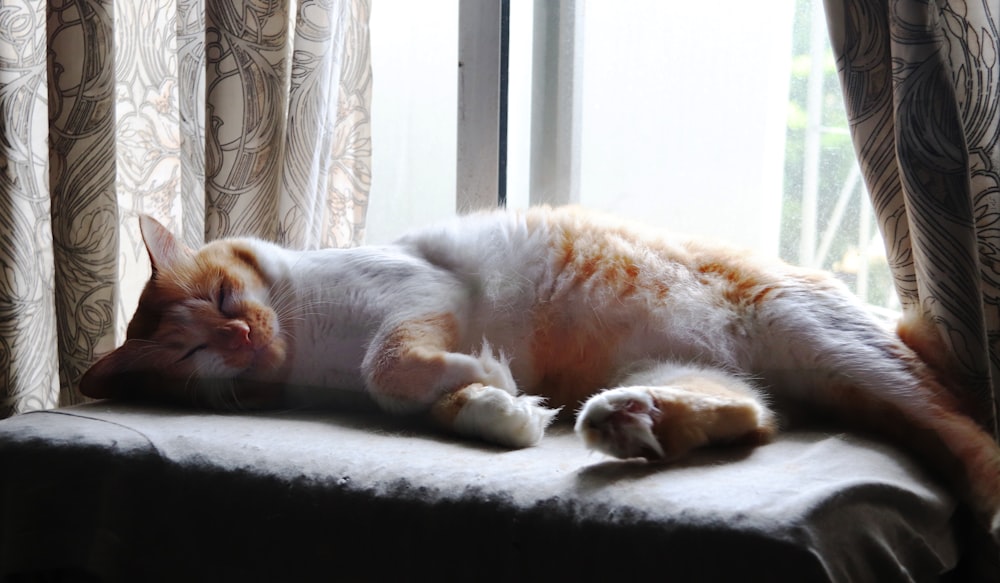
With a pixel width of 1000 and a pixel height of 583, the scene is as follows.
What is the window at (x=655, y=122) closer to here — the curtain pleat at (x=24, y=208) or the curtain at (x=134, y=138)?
the curtain at (x=134, y=138)

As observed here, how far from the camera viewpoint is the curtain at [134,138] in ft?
5.41

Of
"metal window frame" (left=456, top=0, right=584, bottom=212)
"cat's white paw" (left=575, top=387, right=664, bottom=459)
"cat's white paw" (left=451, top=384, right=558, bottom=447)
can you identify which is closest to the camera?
"cat's white paw" (left=575, top=387, right=664, bottom=459)

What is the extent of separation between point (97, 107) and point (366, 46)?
1.86ft

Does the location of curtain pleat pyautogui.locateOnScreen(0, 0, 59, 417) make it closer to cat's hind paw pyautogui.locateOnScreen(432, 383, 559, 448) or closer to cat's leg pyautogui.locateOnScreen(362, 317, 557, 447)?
cat's leg pyautogui.locateOnScreen(362, 317, 557, 447)

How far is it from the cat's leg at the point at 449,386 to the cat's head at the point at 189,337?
0.20 metres

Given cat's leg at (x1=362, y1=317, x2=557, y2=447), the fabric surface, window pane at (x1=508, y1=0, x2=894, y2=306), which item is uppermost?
window pane at (x1=508, y1=0, x2=894, y2=306)

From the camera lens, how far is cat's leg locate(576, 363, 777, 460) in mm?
1030

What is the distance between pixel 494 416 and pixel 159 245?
0.70 metres

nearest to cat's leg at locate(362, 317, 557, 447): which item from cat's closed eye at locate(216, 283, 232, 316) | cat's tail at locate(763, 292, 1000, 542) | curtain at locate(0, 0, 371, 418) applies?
cat's closed eye at locate(216, 283, 232, 316)

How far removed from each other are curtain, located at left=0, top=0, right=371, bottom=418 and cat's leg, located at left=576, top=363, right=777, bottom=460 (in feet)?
3.00

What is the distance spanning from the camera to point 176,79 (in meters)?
1.84

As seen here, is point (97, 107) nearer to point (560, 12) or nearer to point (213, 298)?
point (213, 298)

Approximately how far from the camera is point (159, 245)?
1457 mm

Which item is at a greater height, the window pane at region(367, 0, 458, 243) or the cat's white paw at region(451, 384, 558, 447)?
the window pane at region(367, 0, 458, 243)
